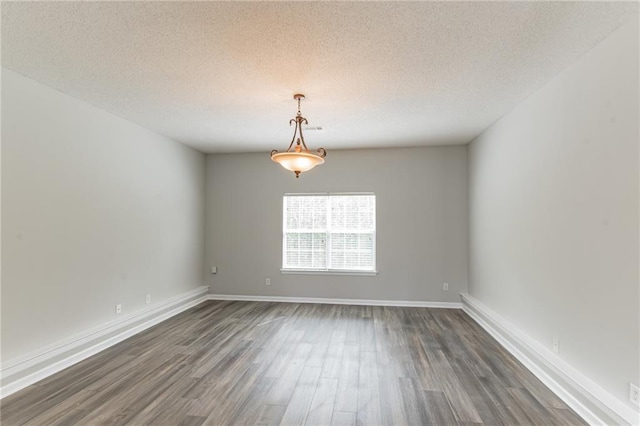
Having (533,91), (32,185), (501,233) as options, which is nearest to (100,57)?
(32,185)

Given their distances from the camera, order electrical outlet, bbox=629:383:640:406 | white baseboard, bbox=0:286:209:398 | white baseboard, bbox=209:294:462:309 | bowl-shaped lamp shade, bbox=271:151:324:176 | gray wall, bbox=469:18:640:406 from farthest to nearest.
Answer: white baseboard, bbox=209:294:462:309
bowl-shaped lamp shade, bbox=271:151:324:176
white baseboard, bbox=0:286:209:398
gray wall, bbox=469:18:640:406
electrical outlet, bbox=629:383:640:406

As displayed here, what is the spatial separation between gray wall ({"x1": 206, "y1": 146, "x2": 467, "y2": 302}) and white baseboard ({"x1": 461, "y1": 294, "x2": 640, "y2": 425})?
1.64 meters

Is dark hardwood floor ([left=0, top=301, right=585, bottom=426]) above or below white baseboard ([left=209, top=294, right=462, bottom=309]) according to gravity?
below

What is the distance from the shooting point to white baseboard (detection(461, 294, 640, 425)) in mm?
2021

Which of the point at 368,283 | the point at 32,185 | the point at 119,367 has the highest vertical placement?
the point at 32,185

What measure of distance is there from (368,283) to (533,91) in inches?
143

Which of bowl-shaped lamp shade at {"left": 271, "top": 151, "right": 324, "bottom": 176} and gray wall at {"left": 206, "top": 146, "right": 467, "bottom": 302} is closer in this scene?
bowl-shaped lamp shade at {"left": 271, "top": 151, "right": 324, "bottom": 176}

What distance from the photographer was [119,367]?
3.05m

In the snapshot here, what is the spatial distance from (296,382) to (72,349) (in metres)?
2.33

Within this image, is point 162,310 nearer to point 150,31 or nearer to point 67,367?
point 67,367

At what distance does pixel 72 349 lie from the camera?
3.13 meters

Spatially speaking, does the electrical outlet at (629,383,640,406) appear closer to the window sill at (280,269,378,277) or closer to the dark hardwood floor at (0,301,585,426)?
the dark hardwood floor at (0,301,585,426)

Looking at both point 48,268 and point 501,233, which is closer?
point 48,268

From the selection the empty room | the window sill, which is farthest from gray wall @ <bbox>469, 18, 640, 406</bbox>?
the window sill
